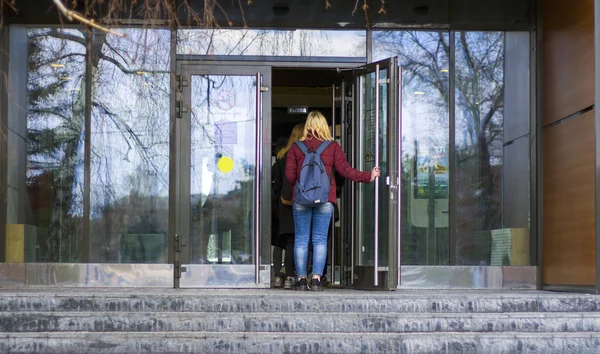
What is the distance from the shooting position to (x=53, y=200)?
1080cm

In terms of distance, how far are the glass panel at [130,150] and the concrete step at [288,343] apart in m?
3.00

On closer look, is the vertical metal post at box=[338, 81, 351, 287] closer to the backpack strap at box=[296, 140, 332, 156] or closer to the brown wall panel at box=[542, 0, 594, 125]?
the backpack strap at box=[296, 140, 332, 156]

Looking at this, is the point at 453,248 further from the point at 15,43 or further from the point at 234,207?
the point at 15,43

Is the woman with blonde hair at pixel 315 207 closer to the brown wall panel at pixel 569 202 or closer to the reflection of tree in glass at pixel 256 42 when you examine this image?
the reflection of tree in glass at pixel 256 42

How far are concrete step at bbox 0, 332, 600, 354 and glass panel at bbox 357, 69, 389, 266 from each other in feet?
8.03

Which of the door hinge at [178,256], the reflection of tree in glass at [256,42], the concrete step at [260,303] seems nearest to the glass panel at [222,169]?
the door hinge at [178,256]

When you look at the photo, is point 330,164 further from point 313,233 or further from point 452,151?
point 452,151

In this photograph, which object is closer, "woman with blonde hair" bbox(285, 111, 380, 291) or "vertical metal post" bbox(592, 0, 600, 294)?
"vertical metal post" bbox(592, 0, 600, 294)

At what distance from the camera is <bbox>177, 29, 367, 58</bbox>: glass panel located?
10992 millimetres

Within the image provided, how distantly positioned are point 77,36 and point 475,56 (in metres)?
4.65

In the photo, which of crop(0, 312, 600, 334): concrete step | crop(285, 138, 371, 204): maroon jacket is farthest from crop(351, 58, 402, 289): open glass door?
crop(0, 312, 600, 334): concrete step

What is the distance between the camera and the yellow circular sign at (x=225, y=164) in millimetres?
10945

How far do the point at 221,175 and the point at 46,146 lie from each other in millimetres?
2028

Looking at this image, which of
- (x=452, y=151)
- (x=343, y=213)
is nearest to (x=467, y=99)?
(x=452, y=151)
